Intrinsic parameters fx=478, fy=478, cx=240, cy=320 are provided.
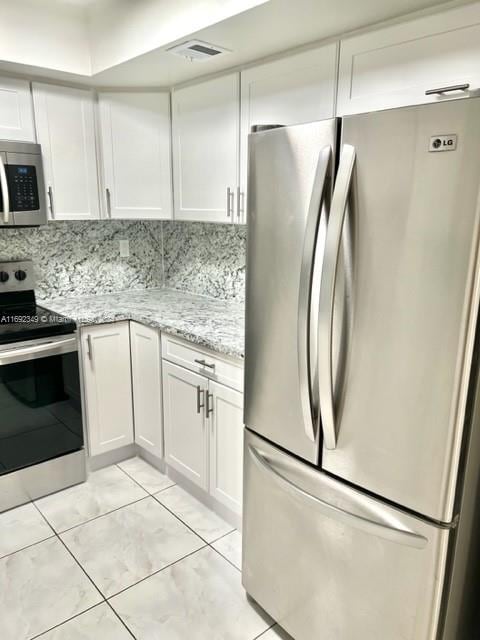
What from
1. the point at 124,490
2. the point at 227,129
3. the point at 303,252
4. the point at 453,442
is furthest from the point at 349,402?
the point at 124,490

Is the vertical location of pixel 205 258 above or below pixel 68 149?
below

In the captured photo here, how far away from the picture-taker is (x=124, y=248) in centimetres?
326

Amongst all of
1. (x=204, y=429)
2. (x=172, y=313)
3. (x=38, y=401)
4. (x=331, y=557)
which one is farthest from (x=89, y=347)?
(x=331, y=557)

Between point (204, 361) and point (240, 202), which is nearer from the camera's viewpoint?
point (204, 361)

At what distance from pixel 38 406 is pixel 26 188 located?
114 cm

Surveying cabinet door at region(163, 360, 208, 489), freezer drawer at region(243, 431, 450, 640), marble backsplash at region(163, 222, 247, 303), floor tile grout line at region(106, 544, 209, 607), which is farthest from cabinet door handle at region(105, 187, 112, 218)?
floor tile grout line at region(106, 544, 209, 607)

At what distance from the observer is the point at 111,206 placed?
9.32 feet

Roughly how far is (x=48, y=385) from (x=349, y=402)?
5.67ft

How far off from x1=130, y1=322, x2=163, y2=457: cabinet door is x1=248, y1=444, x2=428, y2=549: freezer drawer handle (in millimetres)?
1069

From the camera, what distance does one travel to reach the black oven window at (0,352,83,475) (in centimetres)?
236

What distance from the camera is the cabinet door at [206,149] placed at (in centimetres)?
235

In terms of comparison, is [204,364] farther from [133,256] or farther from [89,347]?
[133,256]

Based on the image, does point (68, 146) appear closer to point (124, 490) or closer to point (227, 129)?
point (227, 129)

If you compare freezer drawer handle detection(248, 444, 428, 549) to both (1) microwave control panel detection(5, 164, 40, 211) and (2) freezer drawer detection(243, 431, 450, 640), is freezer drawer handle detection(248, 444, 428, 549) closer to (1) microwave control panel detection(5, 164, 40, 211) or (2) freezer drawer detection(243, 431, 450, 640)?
(2) freezer drawer detection(243, 431, 450, 640)
